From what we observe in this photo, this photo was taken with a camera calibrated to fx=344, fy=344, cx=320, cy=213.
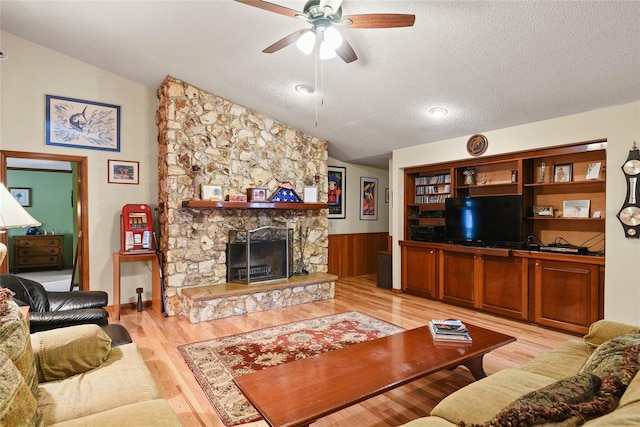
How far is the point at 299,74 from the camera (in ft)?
12.3

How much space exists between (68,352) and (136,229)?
271cm

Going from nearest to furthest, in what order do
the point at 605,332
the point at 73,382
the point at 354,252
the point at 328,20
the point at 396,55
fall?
1. the point at 73,382
2. the point at 605,332
3. the point at 328,20
4. the point at 396,55
5. the point at 354,252

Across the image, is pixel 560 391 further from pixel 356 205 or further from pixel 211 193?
pixel 356 205

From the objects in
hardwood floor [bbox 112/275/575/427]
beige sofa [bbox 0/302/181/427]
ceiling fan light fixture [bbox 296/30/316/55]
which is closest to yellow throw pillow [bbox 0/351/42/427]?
beige sofa [bbox 0/302/181/427]

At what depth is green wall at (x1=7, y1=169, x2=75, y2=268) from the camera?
740 cm

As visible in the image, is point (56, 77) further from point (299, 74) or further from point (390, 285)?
point (390, 285)

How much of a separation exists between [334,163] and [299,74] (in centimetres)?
296

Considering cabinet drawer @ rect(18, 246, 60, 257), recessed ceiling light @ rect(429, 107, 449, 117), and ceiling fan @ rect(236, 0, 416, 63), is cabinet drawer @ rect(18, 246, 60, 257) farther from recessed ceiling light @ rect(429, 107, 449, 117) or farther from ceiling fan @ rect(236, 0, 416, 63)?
recessed ceiling light @ rect(429, 107, 449, 117)

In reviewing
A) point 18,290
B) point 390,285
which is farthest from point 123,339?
point 390,285

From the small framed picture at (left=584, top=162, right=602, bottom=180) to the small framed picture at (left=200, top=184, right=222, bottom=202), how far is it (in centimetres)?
433

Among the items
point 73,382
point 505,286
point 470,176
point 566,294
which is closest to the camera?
point 73,382

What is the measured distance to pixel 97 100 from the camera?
4.48 meters

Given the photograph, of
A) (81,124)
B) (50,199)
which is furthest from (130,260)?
(50,199)

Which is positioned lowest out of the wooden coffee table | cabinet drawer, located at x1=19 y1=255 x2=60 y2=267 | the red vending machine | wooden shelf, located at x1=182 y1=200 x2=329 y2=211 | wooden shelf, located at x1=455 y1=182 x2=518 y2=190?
cabinet drawer, located at x1=19 y1=255 x2=60 y2=267
